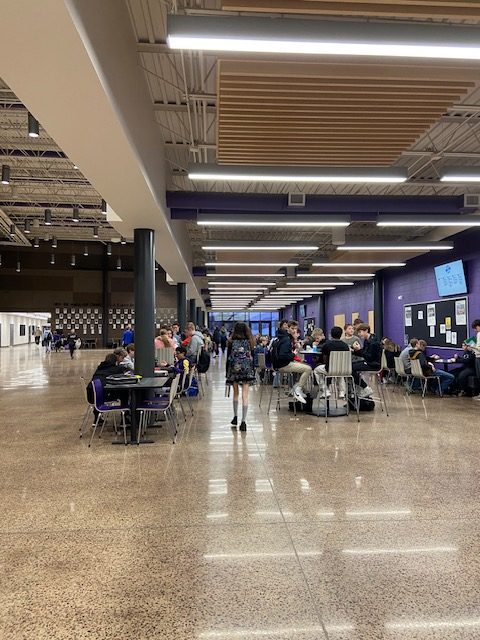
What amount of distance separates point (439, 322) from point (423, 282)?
1591 mm

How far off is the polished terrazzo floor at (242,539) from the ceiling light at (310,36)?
3264mm

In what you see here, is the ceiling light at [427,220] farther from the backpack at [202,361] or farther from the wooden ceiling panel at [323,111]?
the backpack at [202,361]

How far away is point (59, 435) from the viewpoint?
6.17 meters

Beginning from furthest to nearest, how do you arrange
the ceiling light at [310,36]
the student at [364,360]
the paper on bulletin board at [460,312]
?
the paper on bulletin board at [460,312], the student at [364,360], the ceiling light at [310,36]

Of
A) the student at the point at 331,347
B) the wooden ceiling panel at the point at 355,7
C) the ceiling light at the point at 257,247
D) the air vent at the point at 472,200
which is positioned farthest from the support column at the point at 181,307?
the wooden ceiling panel at the point at 355,7

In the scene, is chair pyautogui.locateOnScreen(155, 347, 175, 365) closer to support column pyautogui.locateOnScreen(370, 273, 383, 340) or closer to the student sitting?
the student sitting

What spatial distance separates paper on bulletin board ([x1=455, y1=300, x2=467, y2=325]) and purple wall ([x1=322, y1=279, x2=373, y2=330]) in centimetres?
695

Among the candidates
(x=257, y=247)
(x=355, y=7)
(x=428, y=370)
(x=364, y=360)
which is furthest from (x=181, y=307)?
(x=355, y=7)

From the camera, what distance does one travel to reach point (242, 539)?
117 inches

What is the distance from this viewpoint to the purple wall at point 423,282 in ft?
36.5

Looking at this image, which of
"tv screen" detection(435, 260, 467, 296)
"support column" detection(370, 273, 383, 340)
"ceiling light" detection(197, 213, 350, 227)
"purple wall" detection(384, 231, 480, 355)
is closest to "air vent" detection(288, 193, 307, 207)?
"ceiling light" detection(197, 213, 350, 227)

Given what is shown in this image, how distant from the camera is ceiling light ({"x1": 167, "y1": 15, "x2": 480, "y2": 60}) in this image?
10.2 feet

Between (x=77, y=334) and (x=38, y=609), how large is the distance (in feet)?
96.0

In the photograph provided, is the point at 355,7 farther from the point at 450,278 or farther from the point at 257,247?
the point at 450,278
